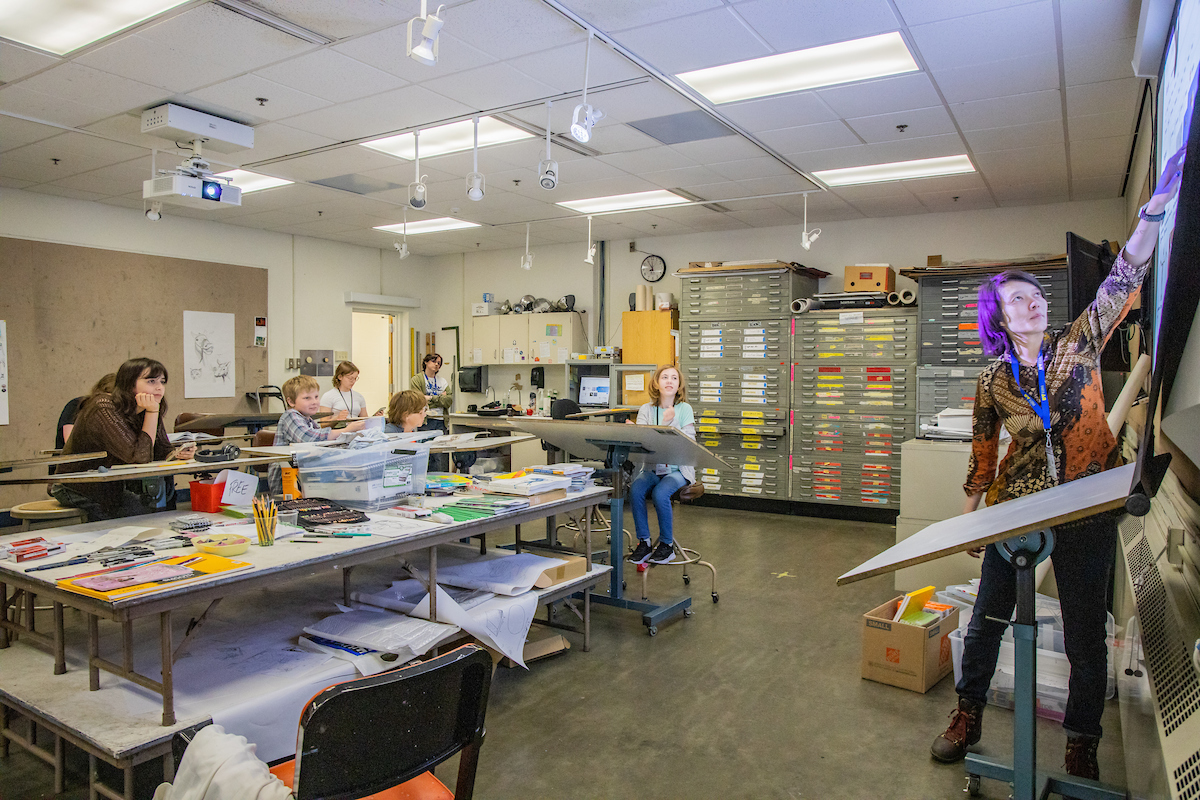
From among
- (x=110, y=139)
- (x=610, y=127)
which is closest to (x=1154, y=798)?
(x=610, y=127)

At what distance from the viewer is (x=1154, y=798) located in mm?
1453

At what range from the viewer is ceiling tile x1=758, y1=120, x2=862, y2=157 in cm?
454

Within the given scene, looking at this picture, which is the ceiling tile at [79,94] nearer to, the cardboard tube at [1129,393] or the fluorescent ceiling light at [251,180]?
the fluorescent ceiling light at [251,180]

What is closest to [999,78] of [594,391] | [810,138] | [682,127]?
[810,138]

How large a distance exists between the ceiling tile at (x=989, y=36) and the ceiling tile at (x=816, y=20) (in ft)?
0.68

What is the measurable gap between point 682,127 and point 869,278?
9.53 feet

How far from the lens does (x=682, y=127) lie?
14.9ft

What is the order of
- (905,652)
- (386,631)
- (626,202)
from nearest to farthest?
1. (386,631)
2. (905,652)
3. (626,202)

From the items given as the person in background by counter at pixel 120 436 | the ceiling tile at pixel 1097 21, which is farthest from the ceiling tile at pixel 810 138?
the person in background by counter at pixel 120 436

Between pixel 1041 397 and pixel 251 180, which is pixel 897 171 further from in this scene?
pixel 251 180

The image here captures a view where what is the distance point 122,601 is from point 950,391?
236 inches

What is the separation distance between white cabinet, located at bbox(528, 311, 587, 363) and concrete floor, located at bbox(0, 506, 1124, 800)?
4.65 m

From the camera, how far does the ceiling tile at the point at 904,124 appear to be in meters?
4.28

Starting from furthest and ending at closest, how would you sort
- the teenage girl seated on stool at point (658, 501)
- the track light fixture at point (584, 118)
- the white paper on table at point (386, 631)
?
the teenage girl seated on stool at point (658, 501) < the track light fixture at point (584, 118) < the white paper on table at point (386, 631)
